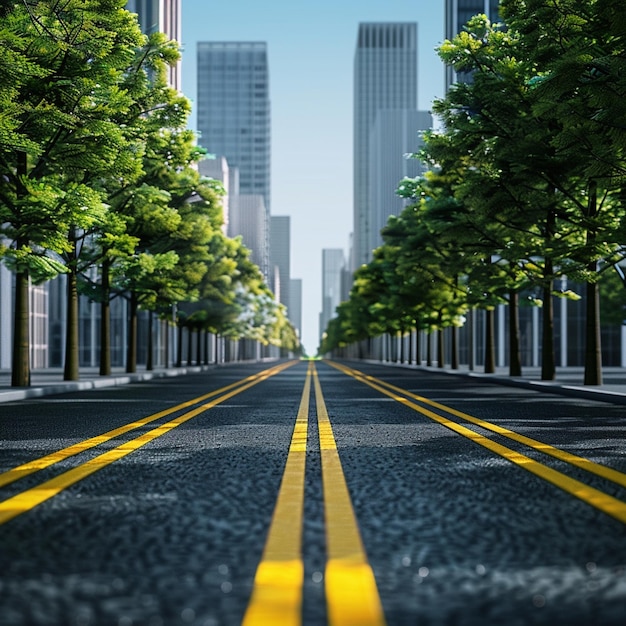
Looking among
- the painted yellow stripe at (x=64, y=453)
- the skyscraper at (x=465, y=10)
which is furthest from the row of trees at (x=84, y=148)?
the skyscraper at (x=465, y=10)

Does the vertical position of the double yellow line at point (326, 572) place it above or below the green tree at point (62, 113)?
below

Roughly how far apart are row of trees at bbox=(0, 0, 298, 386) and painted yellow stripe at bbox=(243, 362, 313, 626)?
12.4 metres

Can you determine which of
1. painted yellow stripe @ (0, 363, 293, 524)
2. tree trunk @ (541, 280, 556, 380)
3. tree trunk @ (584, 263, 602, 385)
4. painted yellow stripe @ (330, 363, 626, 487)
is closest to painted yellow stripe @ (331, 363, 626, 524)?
painted yellow stripe @ (330, 363, 626, 487)

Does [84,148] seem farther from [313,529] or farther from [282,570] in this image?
[282,570]

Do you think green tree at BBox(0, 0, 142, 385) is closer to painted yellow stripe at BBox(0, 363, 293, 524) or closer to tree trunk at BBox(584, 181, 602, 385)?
painted yellow stripe at BBox(0, 363, 293, 524)

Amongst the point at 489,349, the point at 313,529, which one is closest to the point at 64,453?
the point at 313,529

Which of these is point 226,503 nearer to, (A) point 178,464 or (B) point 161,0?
(A) point 178,464

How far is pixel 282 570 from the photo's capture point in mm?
4121

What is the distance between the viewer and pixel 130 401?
61.2ft

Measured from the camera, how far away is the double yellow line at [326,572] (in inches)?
135

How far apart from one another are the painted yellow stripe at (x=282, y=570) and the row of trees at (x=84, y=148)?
40.8ft

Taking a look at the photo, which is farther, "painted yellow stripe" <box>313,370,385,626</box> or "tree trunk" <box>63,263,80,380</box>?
"tree trunk" <box>63,263,80,380</box>

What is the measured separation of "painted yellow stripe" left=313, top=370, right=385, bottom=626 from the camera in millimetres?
3445

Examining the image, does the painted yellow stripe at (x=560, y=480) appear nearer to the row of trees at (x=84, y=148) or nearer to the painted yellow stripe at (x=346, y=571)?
the painted yellow stripe at (x=346, y=571)
